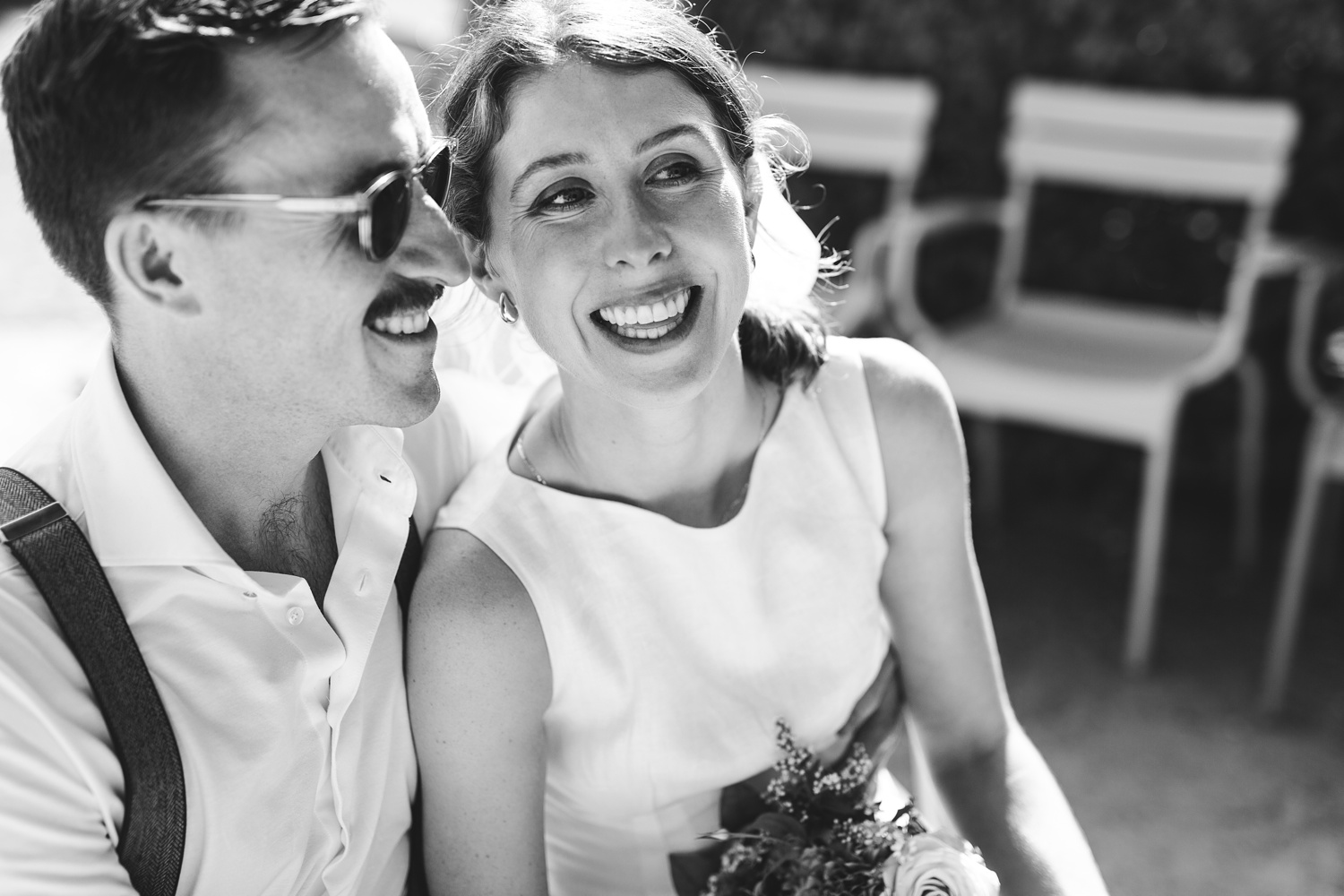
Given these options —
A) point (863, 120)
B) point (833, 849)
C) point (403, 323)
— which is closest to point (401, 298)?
point (403, 323)

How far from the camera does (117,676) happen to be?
142 cm

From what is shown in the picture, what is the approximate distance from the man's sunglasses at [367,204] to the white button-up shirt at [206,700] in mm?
285

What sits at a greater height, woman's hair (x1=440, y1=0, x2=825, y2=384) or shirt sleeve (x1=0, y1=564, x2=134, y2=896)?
woman's hair (x1=440, y1=0, x2=825, y2=384)

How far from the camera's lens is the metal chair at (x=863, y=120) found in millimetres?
4250

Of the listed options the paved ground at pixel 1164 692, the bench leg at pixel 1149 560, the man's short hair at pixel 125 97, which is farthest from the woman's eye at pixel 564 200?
the bench leg at pixel 1149 560

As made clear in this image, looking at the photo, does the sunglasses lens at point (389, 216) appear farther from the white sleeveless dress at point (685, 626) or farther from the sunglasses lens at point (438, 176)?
the white sleeveless dress at point (685, 626)

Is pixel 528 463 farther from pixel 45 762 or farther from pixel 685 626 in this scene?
pixel 45 762

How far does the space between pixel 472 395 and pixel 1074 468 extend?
9.87ft

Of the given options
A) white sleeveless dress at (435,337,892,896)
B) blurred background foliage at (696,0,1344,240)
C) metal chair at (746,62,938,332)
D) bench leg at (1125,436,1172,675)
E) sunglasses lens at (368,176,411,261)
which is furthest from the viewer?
metal chair at (746,62,938,332)

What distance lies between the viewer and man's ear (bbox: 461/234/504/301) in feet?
6.42

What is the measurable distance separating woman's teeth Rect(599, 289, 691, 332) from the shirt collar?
0.61m

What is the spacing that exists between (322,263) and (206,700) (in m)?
0.55

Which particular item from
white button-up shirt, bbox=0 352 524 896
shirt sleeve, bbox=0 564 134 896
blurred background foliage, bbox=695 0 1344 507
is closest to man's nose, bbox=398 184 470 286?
white button-up shirt, bbox=0 352 524 896

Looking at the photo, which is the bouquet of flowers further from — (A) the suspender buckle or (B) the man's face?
(A) the suspender buckle
